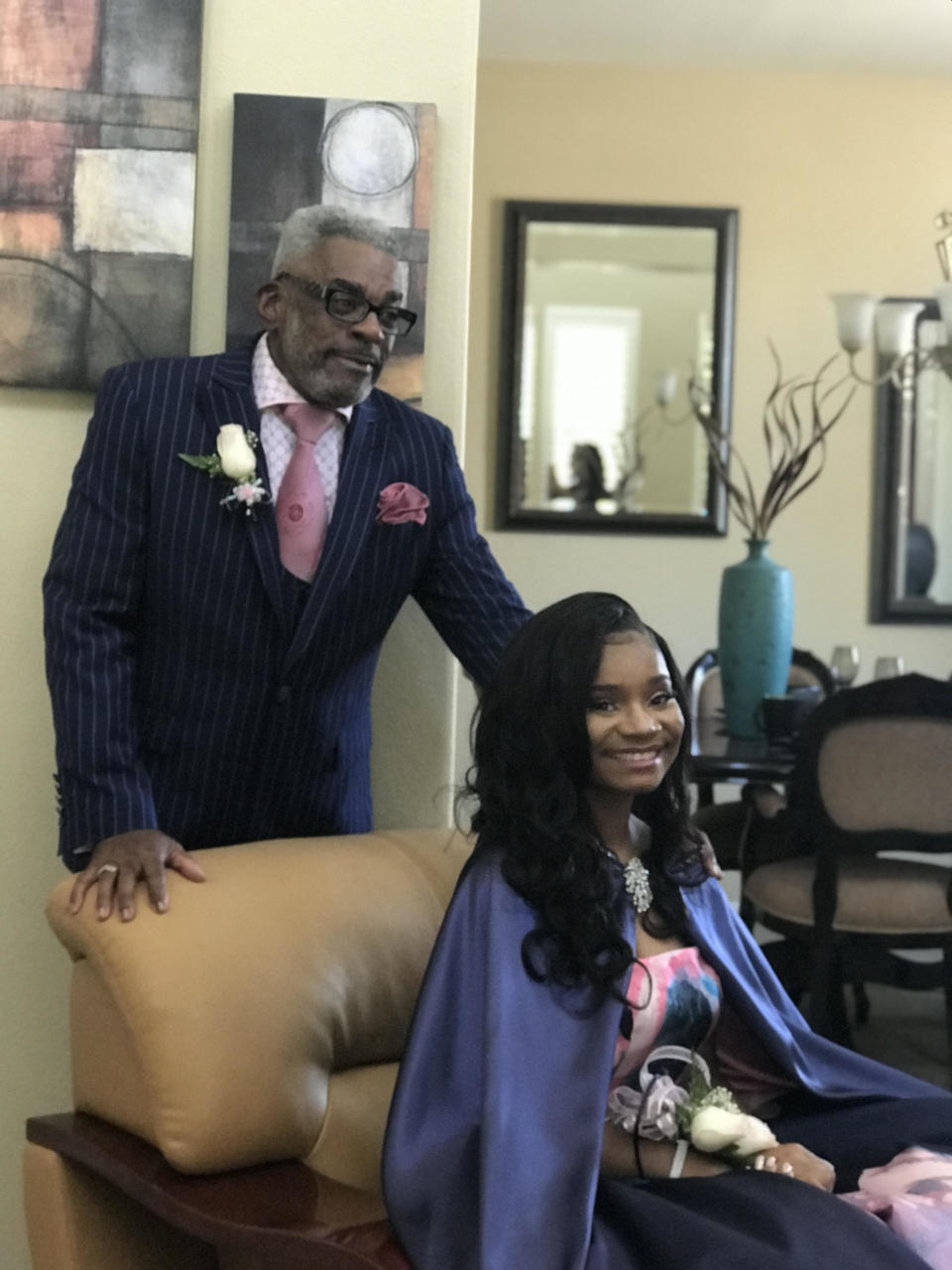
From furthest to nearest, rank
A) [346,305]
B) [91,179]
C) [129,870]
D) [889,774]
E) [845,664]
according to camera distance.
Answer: [845,664] < [889,774] < [91,179] < [346,305] < [129,870]

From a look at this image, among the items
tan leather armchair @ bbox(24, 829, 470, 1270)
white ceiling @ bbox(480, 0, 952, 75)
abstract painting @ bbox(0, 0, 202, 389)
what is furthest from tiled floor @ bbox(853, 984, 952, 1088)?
white ceiling @ bbox(480, 0, 952, 75)

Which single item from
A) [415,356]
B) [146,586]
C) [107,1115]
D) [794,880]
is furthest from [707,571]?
[107,1115]

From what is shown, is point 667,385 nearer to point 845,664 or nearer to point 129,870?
point 845,664

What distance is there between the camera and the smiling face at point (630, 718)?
1.75 meters

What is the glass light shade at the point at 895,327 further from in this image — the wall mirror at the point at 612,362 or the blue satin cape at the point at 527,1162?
the blue satin cape at the point at 527,1162

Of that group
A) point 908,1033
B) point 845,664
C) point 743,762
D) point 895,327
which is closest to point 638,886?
point 743,762

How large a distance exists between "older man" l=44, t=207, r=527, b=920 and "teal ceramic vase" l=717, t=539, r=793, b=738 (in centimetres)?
190

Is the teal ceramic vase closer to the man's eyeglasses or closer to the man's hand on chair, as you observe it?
the man's eyeglasses

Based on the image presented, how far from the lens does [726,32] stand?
201 inches

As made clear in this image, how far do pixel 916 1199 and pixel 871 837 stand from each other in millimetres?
1967

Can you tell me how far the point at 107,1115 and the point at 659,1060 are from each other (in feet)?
2.06

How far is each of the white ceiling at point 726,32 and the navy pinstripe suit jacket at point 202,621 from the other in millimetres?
3270

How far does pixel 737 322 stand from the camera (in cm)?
542

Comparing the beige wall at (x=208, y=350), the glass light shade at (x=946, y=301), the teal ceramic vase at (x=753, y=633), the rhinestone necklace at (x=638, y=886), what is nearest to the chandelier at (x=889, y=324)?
the glass light shade at (x=946, y=301)
